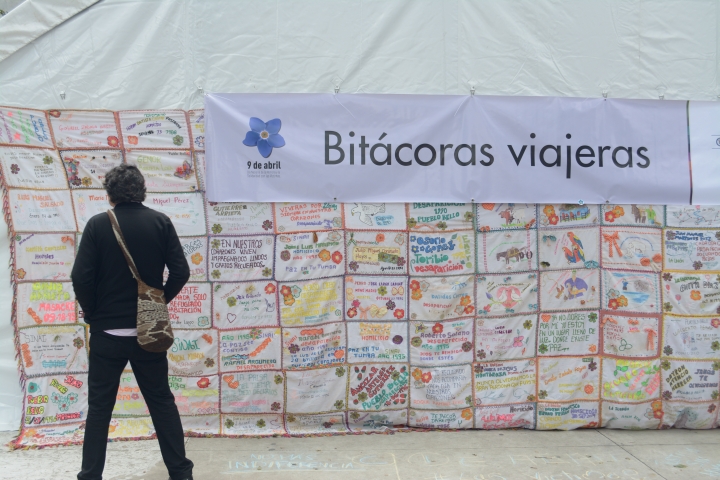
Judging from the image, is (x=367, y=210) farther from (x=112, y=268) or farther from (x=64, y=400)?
(x=64, y=400)

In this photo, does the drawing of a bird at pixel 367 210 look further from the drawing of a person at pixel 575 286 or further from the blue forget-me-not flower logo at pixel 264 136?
the drawing of a person at pixel 575 286

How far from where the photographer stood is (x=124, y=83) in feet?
14.3

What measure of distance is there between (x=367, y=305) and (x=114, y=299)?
5.80 ft

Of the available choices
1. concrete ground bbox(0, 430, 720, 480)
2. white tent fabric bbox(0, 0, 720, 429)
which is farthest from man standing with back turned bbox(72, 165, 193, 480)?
white tent fabric bbox(0, 0, 720, 429)

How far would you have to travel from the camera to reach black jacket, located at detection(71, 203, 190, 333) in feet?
10.9

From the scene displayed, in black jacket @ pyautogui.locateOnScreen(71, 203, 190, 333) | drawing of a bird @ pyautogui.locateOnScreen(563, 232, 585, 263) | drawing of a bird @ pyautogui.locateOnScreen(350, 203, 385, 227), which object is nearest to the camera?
black jacket @ pyautogui.locateOnScreen(71, 203, 190, 333)

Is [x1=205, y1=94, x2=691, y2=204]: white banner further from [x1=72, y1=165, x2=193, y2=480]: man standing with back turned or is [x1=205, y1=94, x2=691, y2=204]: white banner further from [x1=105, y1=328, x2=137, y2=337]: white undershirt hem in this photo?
[x1=105, y1=328, x2=137, y2=337]: white undershirt hem

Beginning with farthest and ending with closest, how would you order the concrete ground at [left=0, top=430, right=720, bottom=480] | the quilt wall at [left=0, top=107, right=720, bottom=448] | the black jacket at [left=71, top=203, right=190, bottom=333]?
the quilt wall at [left=0, top=107, right=720, bottom=448]
the concrete ground at [left=0, top=430, right=720, bottom=480]
the black jacket at [left=71, top=203, right=190, bottom=333]

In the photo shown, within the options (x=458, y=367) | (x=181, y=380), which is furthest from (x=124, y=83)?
(x=458, y=367)

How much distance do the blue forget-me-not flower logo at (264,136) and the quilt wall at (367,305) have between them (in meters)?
0.37

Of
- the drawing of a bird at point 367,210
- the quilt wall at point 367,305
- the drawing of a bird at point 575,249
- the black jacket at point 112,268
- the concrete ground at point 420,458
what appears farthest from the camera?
the drawing of a bird at point 575,249

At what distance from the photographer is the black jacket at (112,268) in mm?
3328

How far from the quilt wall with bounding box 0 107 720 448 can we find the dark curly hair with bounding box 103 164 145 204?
0.95m

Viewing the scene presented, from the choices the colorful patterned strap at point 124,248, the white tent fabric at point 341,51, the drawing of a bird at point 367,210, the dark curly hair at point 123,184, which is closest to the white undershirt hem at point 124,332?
the colorful patterned strap at point 124,248
